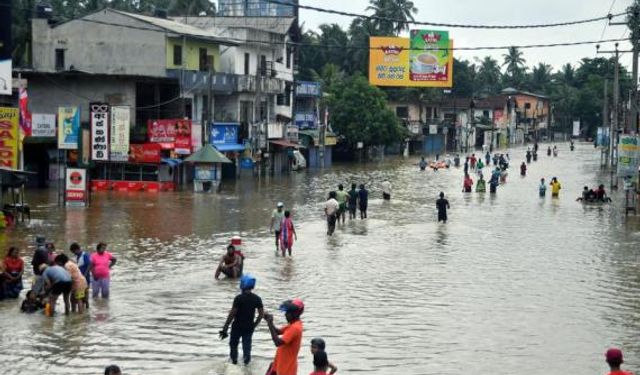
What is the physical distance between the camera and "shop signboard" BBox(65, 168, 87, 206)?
1431 inches

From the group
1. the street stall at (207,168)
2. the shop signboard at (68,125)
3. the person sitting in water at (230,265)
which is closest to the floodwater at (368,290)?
the person sitting in water at (230,265)

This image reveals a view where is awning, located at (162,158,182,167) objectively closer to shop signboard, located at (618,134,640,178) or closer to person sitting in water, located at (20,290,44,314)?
shop signboard, located at (618,134,640,178)

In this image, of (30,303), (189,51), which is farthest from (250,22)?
(30,303)

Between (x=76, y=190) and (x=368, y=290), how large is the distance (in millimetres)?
19394

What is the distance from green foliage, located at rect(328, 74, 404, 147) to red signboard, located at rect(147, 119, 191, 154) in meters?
34.9

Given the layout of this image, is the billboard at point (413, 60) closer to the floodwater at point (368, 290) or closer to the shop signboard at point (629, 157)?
the floodwater at point (368, 290)

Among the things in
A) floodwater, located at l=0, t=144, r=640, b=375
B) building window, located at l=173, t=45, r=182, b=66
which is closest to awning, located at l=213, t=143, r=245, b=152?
building window, located at l=173, t=45, r=182, b=66

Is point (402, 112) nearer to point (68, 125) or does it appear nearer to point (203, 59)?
point (203, 59)

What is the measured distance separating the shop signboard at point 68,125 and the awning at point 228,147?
53.4 feet

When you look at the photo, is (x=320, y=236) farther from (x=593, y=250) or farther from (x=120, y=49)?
Result: (x=120, y=49)

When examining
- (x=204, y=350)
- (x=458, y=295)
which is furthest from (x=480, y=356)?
(x=458, y=295)

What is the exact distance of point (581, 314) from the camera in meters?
17.8

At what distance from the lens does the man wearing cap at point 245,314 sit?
12484mm

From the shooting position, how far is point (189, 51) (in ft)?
184
